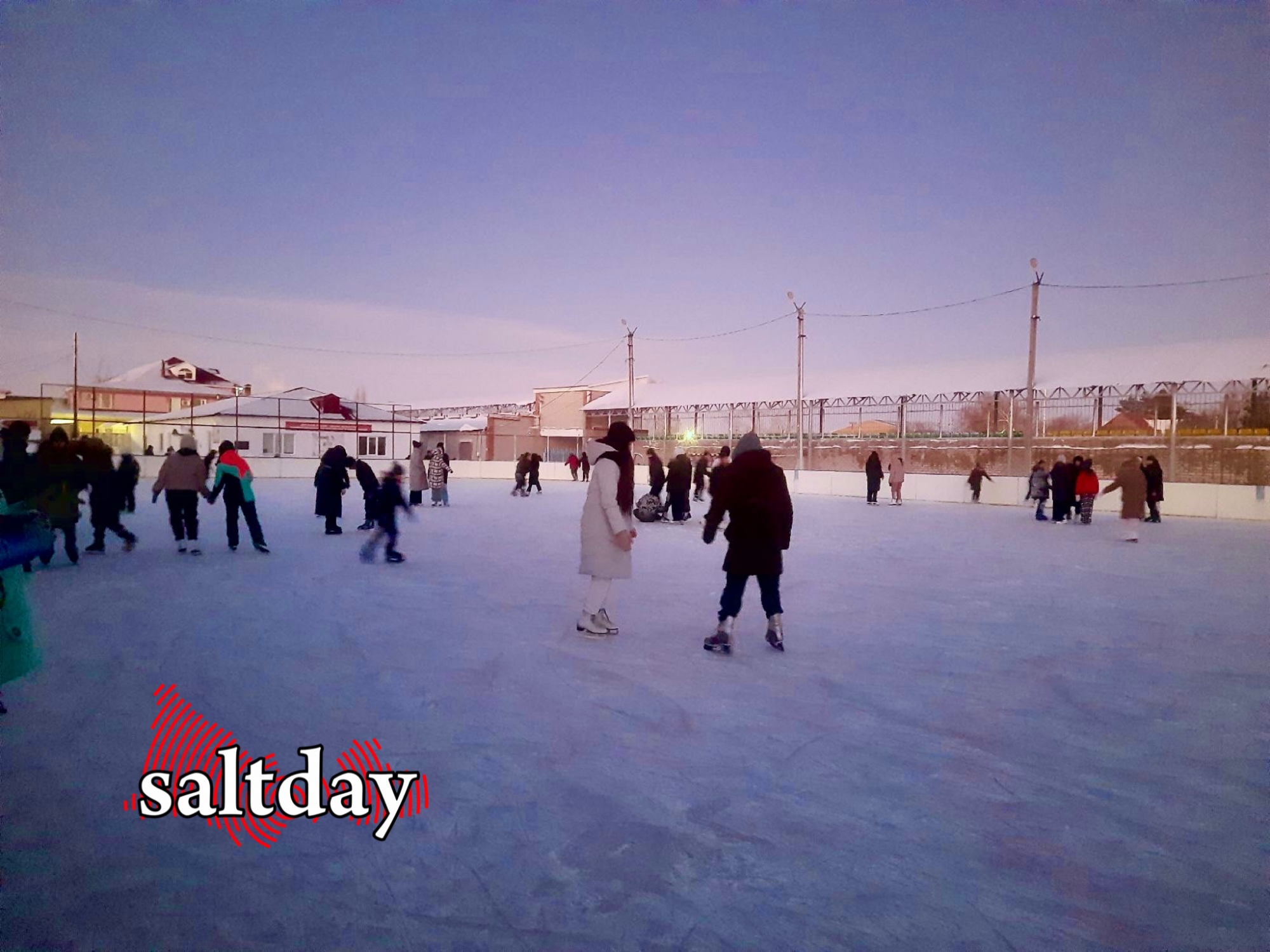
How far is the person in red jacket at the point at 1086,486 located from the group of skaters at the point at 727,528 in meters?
14.0

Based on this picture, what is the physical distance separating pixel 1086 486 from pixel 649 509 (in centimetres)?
941

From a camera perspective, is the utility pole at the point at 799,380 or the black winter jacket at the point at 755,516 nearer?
the black winter jacket at the point at 755,516

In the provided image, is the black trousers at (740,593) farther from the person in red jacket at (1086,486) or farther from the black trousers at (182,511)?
the person in red jacket at (1086,486)

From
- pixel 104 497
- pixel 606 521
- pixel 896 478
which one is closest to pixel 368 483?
pixel 104 497

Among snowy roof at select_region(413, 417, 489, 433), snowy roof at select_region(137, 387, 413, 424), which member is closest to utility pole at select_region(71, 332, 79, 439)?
snowy roof at select_region(137, 387, 413, 424)

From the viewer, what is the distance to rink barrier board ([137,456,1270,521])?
1903cm

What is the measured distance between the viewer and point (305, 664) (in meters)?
4.91

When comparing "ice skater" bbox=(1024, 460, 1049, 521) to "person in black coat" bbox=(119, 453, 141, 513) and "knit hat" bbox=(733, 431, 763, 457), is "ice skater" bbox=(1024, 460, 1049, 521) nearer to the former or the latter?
"knit hat" bbox=(733, 431, 763, 457)

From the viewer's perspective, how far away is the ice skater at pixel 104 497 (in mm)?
9555

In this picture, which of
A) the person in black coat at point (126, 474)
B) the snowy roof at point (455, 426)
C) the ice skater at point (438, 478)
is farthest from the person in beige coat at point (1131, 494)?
the snowy roof at point (455, 426)

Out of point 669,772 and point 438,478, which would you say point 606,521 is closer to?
point 669,772

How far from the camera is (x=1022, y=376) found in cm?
2817

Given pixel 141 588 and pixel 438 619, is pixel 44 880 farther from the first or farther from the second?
pixel 141 588

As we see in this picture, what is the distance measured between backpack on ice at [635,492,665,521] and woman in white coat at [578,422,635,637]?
10444 millimetres
